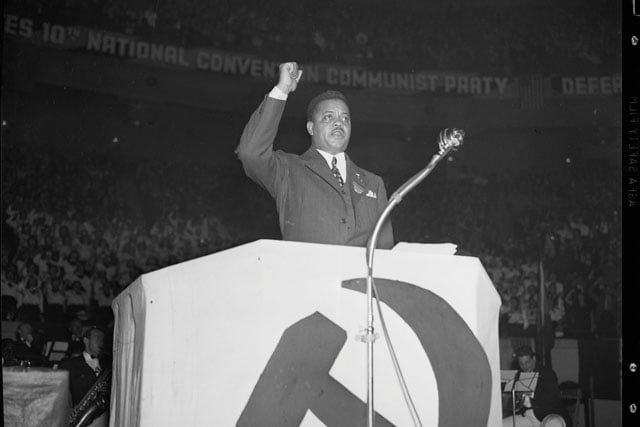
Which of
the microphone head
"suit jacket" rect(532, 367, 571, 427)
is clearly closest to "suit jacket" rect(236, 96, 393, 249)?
the microphone head

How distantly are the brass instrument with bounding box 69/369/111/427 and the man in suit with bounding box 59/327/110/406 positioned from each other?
71 mm

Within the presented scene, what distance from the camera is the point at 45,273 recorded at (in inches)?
145

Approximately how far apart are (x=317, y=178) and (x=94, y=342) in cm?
138

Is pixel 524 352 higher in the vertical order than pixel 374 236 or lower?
lower

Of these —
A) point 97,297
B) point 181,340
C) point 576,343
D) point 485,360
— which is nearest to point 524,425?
point 576,343

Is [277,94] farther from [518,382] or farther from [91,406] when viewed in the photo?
[518,382]

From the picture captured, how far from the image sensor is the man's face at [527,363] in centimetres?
334

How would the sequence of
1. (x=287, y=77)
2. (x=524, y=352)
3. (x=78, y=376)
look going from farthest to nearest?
1. (x=524, y=352)
2. (x=78, y=376)
3. (x=287, y=77)

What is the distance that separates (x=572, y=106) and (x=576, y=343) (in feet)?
3.96

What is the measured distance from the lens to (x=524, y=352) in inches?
135

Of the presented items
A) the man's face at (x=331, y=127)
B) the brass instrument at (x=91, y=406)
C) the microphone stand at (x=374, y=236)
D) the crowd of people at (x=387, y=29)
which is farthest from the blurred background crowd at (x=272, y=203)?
the microphone stand at (x=374, y=236)

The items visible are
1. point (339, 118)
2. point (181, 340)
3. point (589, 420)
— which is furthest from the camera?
point (589, 420)

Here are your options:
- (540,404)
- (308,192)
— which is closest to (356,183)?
(308,192)

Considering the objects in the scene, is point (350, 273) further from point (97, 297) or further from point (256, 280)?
point (97, 297)
